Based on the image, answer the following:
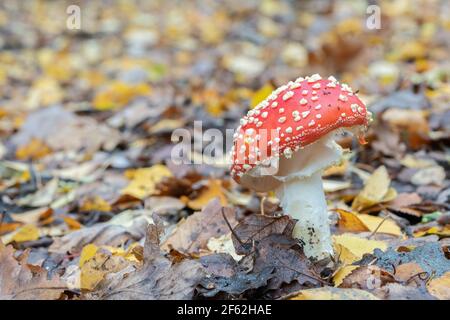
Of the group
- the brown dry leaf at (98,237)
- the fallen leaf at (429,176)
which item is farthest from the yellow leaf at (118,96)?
the fallen leaf at (429,176)

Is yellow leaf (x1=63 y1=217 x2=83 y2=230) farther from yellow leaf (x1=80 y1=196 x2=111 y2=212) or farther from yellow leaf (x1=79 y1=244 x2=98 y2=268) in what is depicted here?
yellow leaf (x1=79 y1=244 x2=98 y2=268)

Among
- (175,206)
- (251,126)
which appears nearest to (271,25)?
(175,206)

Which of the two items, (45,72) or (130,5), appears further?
(130,5)

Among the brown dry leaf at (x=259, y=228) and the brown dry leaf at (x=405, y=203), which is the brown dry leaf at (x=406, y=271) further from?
the brown dry leaf at (x=405, y=203)

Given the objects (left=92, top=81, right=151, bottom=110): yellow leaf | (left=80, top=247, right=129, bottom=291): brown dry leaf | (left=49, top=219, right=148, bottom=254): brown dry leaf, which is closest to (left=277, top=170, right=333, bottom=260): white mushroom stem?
(left=80, top=247, right=129, bottom=291): brown dry leaf

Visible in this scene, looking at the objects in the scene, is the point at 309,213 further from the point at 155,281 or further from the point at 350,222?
the point at 155,281

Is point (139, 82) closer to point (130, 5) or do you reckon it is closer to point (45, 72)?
point (45, 72)

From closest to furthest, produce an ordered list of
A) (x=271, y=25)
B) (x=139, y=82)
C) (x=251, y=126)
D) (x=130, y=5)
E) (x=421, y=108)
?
(x=251, y=126)
(x=421, y=108)
(x=139, y=82)
(x=271, y=25)
(x=130, y=5)
